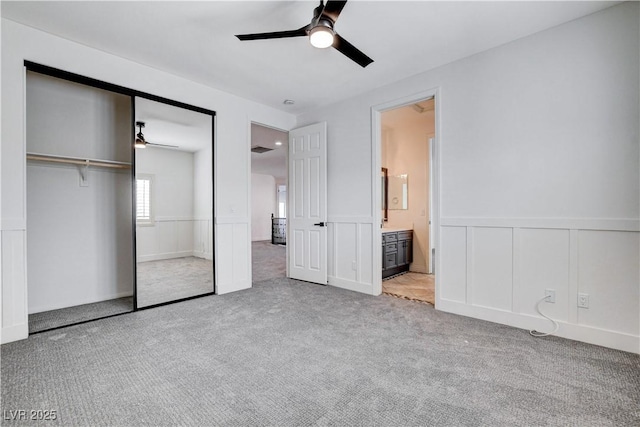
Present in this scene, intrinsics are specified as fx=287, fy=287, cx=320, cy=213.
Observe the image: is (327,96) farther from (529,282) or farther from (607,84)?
(529,282)

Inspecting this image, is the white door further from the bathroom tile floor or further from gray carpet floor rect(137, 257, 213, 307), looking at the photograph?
gray carpet floor rect(137, 257, 213, 307)

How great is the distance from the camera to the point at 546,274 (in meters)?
A: 2.62

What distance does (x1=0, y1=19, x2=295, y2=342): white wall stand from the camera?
2451 mm

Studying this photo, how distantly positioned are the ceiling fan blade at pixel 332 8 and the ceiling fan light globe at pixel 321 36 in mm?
94

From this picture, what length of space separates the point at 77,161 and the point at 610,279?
5.30 meters

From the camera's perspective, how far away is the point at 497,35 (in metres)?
2.71

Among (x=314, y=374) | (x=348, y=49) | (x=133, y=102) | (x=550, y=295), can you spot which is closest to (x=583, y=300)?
(x=550, y=295)

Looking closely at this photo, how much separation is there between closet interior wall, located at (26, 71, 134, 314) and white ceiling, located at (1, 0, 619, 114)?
85 centimetres

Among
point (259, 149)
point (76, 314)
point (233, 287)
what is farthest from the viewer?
point (259, 149)

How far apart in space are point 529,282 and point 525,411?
1476 millimetres

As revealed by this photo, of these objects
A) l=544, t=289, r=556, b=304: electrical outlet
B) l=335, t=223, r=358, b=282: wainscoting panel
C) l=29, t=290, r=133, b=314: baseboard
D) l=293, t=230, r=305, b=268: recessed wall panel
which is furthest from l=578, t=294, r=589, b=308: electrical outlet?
l=29, t=290, r=133, b=314: baseboard

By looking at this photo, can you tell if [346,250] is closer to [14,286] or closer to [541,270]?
[541,270]

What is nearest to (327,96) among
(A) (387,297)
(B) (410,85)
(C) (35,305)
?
(B) (410,85)

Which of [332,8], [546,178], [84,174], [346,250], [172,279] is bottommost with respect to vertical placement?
[172,279]
